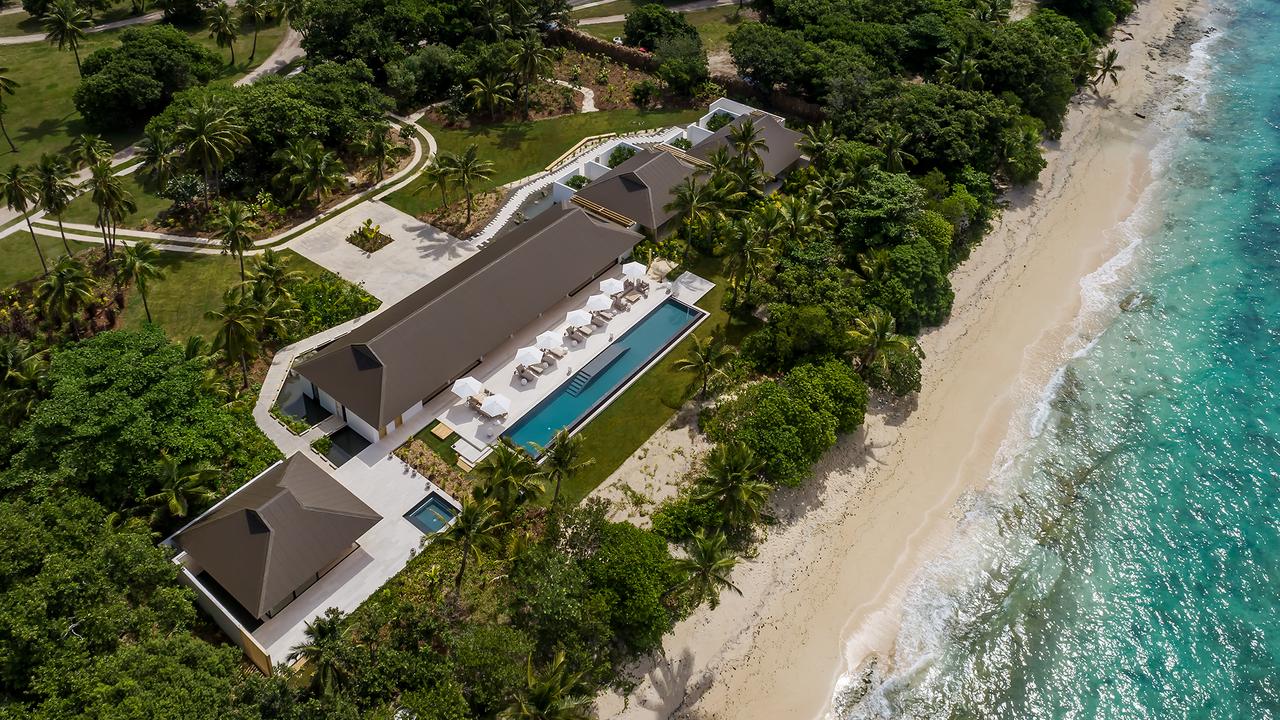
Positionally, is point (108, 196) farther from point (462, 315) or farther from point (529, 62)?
point (529, 62)

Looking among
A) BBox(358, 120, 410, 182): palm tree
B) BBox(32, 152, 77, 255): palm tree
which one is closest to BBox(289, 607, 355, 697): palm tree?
BBox(32, 152, 77, 255): palm tree

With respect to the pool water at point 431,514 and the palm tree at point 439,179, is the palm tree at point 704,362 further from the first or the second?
the palm tree at point 439,179

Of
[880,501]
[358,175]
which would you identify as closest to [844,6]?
[358,175]

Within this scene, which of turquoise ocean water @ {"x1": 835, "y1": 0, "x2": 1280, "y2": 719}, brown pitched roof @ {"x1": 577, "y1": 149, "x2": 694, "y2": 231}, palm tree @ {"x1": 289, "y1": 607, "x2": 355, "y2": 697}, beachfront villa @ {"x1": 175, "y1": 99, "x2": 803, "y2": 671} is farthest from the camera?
brown pitched roof @ {"x1": 577, "y1": 149, "x2": 694, "y2": 231}

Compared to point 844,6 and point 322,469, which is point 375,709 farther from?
point 844,6

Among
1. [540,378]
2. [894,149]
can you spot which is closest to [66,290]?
[540,378]

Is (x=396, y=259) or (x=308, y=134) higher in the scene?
(x=308, y=134)

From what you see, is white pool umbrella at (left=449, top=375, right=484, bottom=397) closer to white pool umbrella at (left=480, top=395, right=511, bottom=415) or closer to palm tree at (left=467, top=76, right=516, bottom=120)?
white pool umbrella at (left=480, top=395, right=511, bottom=415)
